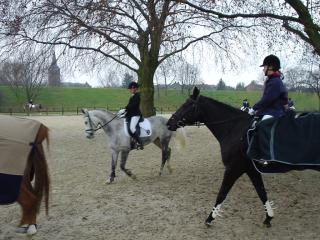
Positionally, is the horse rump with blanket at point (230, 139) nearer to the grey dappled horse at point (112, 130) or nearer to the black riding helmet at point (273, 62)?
the black riding helmet at point (273, 62)

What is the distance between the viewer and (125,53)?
18.9m

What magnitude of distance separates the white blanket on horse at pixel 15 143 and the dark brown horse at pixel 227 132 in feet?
8.16

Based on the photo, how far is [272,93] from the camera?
234 inches

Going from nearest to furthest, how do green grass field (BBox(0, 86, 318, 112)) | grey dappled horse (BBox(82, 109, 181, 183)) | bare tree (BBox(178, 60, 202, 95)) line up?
grey dappled horse (BBox(82, 109, 181, 183)), bare tree (BBox(178, 60, 202, 95)), green grass field (BBox(0, 86, 318, 112))

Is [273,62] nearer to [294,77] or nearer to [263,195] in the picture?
[263,195]

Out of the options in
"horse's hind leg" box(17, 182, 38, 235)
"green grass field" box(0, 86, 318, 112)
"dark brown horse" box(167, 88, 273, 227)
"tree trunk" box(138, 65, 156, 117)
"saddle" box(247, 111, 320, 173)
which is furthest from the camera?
"green grass field" box(0, 86, 318, 112)

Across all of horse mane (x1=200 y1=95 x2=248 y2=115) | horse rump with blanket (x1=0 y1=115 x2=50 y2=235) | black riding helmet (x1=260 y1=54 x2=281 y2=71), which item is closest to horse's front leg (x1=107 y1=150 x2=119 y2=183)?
horse mane (x1=200 y1=95 x2=248 y2=115)

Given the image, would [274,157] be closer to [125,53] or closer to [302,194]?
[302,194]

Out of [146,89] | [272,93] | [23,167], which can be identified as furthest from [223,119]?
[146,89]

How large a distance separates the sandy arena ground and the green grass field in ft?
179

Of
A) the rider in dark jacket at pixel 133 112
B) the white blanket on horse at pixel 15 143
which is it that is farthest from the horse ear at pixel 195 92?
the rider in dark jacket at pixel 133 112

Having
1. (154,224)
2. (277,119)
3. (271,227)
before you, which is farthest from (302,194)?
(154,224)

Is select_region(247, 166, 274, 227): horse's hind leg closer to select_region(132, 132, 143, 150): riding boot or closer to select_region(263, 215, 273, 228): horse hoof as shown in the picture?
select_region(263, 215, 273, 228): horse hoof

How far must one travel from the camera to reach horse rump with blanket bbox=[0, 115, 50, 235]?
4.88 m
